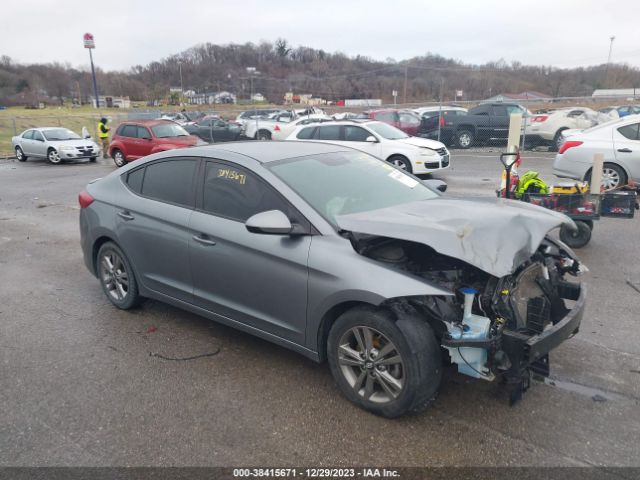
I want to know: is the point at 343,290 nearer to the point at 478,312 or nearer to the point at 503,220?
the point at 478,312

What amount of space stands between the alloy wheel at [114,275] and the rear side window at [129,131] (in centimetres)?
1421

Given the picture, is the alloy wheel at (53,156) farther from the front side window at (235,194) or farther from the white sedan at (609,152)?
the front side window at (235,194)

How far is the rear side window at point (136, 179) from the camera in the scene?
4711 mm

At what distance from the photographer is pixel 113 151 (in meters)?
18.9

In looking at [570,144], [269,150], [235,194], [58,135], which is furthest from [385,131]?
[58,135]

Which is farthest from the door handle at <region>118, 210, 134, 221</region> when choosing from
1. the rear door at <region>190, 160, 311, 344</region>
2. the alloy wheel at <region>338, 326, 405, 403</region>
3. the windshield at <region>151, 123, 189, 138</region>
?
the windshield at <region>151, 123, 189, 138</region>

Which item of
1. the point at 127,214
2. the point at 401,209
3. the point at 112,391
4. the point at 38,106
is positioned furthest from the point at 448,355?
the point at 38,106

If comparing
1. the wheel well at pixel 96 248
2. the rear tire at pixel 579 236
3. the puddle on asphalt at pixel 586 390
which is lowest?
the puddle on asphalt at pixel 586 390

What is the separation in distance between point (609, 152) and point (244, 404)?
8.99 metres

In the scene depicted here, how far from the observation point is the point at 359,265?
3.13 m

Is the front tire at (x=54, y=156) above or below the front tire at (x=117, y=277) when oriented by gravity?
below

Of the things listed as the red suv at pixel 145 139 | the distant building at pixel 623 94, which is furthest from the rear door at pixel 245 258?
the distant building at pixel 623 94

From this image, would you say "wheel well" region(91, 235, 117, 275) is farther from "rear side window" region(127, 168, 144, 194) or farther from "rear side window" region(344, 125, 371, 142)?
"rear side window" region(344, 125, 371, 142)

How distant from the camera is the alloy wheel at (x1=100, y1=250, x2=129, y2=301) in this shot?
4871 millimetres
